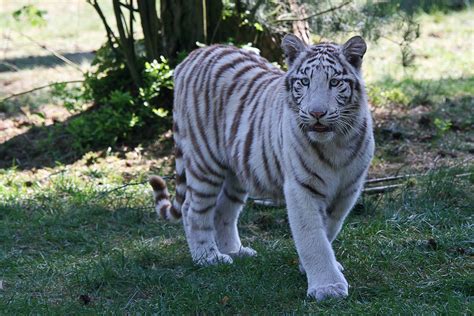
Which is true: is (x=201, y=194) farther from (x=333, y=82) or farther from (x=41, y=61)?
(x=41, y=61)

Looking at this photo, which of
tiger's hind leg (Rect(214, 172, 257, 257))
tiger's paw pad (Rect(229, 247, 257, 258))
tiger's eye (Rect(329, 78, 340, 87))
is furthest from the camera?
tiger's hind leg (Rect(214, 172, 257, 257))

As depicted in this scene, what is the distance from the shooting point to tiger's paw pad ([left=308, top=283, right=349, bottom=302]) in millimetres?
4340

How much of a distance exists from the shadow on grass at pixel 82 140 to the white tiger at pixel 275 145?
91.6 inches

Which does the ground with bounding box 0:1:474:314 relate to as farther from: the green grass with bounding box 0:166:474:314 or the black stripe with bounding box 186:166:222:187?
the black stripe with bounding box 186:166:222:187

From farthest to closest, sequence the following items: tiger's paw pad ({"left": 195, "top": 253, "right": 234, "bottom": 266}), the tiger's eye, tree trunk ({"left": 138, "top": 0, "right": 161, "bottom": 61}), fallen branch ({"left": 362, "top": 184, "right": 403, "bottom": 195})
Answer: tree trunk ({"left": 138, "top": 0, "right": 161, "bottom": 61})
fallen branch ({"left": 362, "top": 184, "right": 403, "bottom": 195})
tiger's paw pad ({"left": 195, "top": 253, "right": 234, "bottom": 266})
the tiger's eye

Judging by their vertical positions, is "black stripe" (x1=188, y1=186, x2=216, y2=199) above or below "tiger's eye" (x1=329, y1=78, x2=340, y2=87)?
below

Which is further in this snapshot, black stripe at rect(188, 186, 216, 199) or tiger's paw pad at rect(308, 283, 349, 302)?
black stripe at rect(188, 186, 216, 199)

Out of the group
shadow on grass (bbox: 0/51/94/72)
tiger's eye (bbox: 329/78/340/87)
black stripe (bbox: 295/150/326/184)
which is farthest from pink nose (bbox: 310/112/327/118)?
shadow on grass (bbox: 0/51/94/72)

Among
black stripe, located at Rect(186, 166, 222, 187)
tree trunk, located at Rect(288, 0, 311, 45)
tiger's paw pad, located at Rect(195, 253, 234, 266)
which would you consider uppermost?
tree trunk, located at Rect(288, 0, 311, 45)

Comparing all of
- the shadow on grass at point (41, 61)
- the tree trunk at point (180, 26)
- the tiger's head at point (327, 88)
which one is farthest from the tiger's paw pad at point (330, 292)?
the shadow on grass at point (41, 61)

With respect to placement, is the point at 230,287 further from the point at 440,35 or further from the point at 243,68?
the point at 440,35

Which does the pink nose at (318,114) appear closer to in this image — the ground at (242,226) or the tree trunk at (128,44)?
the ground at (242,226)

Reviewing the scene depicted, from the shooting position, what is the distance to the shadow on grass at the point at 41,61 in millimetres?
11461

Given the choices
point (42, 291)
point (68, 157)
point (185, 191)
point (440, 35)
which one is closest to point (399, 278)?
point (185, 191)
